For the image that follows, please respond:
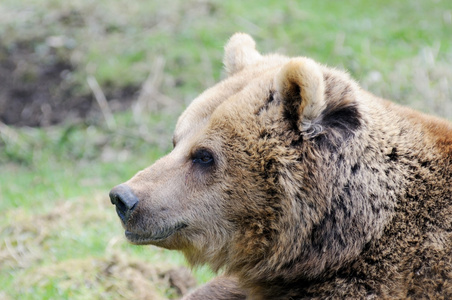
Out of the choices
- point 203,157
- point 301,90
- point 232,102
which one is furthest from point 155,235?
point 301,90

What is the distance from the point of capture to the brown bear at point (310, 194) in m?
3.90

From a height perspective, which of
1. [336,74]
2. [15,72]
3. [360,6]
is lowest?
[15,72]

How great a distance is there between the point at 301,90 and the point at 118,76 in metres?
9.46

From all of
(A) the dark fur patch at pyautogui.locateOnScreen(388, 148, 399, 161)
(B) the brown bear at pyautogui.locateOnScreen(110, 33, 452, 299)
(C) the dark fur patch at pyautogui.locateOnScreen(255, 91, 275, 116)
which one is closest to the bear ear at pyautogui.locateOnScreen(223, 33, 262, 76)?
(B) the brown bear at pyautogui.locateOnScreen(110, 33, 452, 299)

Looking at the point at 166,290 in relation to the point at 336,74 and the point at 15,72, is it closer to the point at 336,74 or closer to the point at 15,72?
the point at 336,74

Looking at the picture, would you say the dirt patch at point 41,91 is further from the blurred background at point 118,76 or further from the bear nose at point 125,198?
the bear nose at point 125,198

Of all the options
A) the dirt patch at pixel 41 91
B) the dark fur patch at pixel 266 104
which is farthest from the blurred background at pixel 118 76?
the dark fur patch at pixel 266 104

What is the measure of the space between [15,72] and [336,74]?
10741 millimetres

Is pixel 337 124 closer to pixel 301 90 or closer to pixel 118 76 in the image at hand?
pixel 301 90

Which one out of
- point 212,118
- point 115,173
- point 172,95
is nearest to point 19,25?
point 172,95

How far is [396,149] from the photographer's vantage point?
407cm

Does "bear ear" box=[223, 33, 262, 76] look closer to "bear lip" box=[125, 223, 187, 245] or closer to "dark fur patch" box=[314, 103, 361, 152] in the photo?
"dark fur patch" box=[314, 103, 361, 152]

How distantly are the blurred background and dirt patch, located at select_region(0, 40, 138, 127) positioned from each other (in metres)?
0.03

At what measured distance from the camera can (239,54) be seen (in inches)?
201
